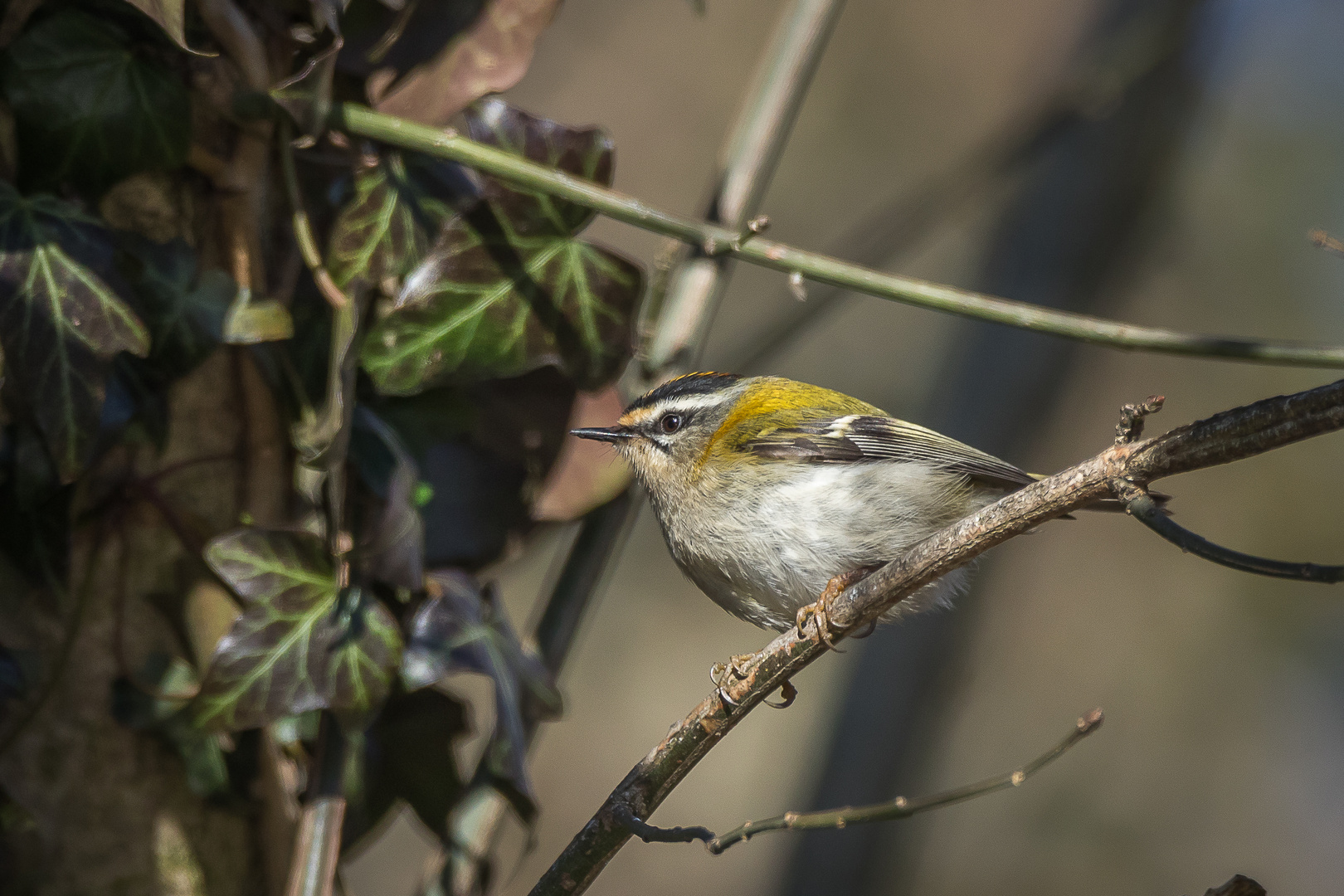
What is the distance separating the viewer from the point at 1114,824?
18.7 feet

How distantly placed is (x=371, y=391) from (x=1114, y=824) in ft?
17.6

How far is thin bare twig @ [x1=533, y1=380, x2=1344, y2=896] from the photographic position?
2.91ft

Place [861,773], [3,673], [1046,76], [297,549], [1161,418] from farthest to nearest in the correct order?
[1161,418], [1046,76], [861,773], [297,549], [3,673]

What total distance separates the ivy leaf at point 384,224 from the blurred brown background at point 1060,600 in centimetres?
389

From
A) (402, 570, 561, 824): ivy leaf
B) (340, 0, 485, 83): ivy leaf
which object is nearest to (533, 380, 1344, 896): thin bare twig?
(402, 570, 561, 824): ivy leaf

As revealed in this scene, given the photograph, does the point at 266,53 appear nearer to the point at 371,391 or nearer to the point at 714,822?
the point at 371,391

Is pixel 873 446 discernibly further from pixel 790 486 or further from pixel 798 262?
pixel 798 262

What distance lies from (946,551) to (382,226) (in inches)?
42.5

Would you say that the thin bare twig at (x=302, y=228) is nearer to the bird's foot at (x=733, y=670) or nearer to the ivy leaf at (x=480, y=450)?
the ivy leaf at (x=480, y=450)

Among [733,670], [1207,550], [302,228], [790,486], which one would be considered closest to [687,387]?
[790,486]

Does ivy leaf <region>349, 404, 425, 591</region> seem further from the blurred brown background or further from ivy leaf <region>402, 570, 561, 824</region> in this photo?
the blurred brown background

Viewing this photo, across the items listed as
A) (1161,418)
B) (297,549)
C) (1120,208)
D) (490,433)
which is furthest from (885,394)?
(297,549)

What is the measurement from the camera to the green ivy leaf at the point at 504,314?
1.70 meters

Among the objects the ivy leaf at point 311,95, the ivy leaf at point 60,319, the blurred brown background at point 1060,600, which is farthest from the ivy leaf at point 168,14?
the blurred brown background at point 1060,600
